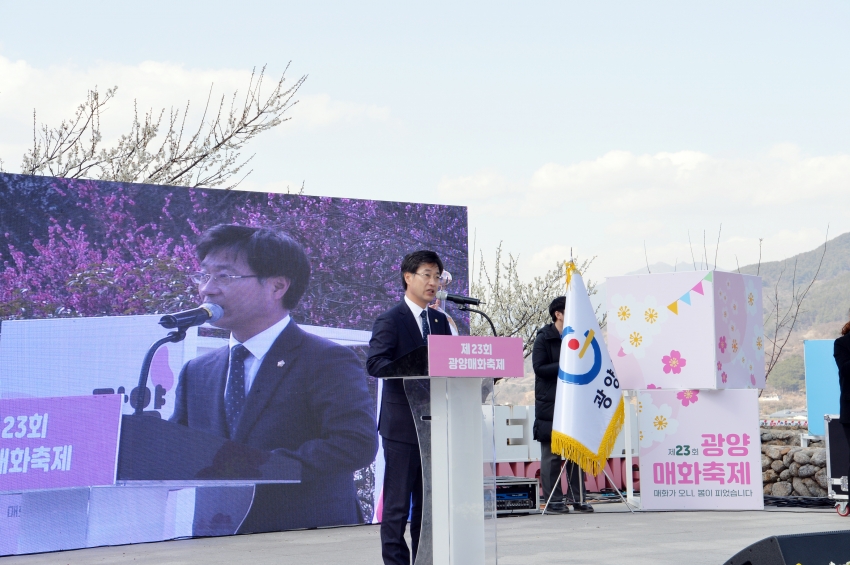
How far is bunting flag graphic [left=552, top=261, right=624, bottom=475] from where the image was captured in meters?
7.73

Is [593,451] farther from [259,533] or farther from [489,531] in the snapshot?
[489,531]

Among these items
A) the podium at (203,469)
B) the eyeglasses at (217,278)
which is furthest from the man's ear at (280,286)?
the podium at (203,469)

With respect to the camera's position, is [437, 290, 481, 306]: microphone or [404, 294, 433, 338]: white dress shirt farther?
[404, 294, 433, 338]: white dress shirt

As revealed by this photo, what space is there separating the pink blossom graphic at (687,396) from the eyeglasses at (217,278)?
139 inches

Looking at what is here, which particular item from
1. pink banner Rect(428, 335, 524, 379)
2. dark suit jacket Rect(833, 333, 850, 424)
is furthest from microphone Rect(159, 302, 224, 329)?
dark suit jacket Rect(833, 333, 850, 424)

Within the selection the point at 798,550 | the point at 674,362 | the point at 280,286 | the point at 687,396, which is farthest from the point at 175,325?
the point at 798,550

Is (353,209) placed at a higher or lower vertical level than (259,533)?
higher

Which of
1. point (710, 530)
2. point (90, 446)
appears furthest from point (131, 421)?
point (710, 530)

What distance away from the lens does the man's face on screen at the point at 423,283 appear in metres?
4.48

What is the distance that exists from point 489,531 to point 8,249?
12.3 ft

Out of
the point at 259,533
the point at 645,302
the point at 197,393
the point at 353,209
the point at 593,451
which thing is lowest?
the point at 259,533

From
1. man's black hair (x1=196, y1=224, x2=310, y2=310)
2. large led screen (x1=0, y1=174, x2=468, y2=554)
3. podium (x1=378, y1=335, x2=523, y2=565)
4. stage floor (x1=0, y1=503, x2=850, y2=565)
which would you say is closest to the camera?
podium (x1=378, y1=335, x2=523, y2=565)

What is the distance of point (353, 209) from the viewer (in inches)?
298

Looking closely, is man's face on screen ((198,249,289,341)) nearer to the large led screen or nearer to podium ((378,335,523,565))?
the large led screen
